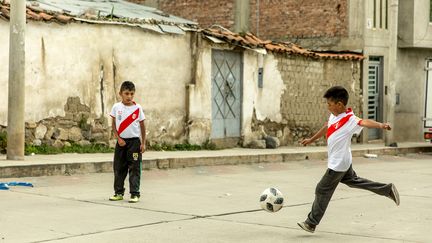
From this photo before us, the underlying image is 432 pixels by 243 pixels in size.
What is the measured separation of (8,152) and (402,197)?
253 inches

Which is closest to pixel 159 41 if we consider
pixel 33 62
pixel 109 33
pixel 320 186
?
pixel 109 33

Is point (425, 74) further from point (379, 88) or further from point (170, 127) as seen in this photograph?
point (170, 127)

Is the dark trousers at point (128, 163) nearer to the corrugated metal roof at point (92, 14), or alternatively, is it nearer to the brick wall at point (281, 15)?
the corrugated metal roof at point (92, 14)

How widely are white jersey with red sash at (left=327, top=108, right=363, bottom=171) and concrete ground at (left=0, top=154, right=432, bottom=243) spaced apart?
2.25 ft

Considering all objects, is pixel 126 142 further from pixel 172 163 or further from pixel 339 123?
pixel 172 163

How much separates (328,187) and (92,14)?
36.5 feet

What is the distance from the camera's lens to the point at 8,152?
1467cm

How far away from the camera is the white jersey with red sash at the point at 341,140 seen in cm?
897

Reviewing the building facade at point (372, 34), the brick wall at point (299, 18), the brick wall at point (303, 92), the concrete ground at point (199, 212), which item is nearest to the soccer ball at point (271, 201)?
the concrete ground at point (199, 212)

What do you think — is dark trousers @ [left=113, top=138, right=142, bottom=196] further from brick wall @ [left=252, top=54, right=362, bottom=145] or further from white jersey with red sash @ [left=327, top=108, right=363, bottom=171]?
brick wall @ [left=252, top=54, right=362, bottom=145]

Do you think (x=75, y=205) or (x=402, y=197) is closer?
(x=75, y=205)

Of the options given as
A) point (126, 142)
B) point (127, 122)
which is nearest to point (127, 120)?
point (127, 122)

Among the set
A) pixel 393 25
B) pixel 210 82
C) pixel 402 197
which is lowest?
pixel 402 197

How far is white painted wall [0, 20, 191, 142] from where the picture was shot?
55.3 ft
